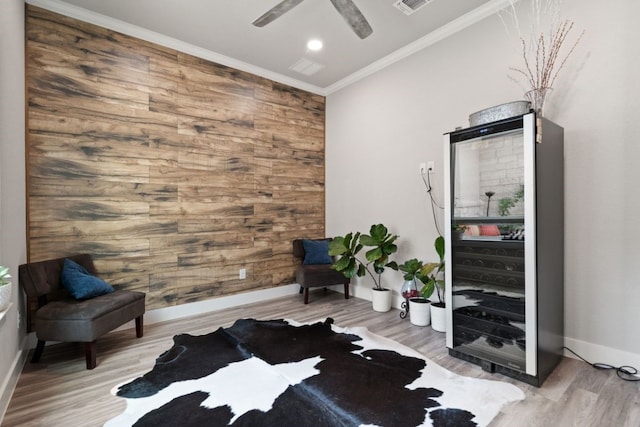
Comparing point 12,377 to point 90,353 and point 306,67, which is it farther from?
point 306,67

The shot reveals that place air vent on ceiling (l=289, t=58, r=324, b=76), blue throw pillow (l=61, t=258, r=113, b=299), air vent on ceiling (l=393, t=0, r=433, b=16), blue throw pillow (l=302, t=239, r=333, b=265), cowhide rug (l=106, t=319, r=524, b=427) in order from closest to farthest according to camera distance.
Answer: cowhide rug (l=106, t=319, r=524, b=427) < blue throw pillow (l=61, t=258, r=113, b=299) < air vent on ceiling (l=393, t=0, r=433, b=16) < air vent on ceiling (l=289, t=58, r=324, b=76) < blue throw pillow (l=302, t=239, r=333, b=265)

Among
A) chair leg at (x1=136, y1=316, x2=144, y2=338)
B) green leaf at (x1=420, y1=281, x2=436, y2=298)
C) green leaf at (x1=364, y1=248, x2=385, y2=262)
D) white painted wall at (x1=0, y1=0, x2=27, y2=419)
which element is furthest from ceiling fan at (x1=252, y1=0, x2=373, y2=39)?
chair leg at (x1=136, y1=316, x2=144, y2=338)

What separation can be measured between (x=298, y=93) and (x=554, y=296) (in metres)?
3.81

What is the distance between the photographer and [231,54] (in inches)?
140

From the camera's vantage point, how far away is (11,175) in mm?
2029

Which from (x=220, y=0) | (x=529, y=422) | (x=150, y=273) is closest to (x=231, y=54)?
(x=220, y=0)

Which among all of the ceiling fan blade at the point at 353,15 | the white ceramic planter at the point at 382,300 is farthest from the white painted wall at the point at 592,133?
the ceiling fan blade at the point at 353,15

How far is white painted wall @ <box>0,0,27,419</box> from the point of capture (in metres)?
1.79

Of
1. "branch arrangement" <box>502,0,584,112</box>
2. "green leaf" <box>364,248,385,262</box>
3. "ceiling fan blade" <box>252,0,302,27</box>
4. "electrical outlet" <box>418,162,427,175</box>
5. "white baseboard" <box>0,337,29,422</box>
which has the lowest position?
"white baseboard" <box>0,337,29,422</box>

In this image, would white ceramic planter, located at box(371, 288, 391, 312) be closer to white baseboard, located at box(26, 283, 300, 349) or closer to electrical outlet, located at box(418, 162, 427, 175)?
white baseboard, located at box(26, 283, 300, 349)

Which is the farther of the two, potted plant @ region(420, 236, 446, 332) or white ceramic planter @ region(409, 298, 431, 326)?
white ceramic planter @ region(409, 298, 431, 326)

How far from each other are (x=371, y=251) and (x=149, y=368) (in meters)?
2.32

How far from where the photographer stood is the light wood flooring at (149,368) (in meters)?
1.62

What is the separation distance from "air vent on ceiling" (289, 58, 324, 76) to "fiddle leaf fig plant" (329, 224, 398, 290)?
220 centimetres
